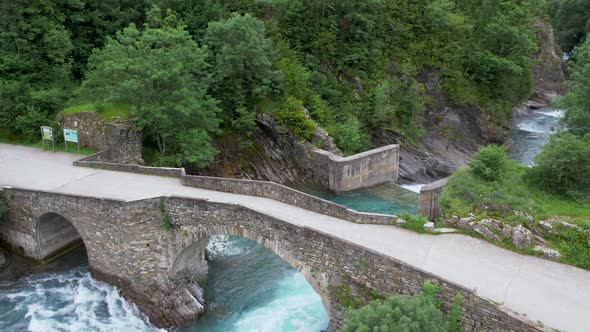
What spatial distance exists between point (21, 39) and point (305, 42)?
20.2 metres

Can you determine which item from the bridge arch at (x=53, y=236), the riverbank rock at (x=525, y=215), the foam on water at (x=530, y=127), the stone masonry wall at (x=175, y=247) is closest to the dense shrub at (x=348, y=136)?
the stone masonry wall at (x=175, y=247)

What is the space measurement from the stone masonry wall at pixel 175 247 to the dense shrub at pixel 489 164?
17.7ft

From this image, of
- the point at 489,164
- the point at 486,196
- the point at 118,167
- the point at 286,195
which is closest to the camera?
the point at 486,196

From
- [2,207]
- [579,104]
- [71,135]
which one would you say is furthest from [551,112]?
[2,207]

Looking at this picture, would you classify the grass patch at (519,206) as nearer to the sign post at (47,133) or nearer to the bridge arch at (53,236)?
the bridge arch at (53,236)

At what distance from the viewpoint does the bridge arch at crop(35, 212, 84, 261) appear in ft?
69.5

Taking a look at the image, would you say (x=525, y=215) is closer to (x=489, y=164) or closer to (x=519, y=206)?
(x=519, y=206)

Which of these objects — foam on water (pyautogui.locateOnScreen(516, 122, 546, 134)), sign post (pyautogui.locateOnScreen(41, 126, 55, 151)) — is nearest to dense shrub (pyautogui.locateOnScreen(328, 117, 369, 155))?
sign post (pyautogui.locateOnScreen(41, 126, 55, 151))

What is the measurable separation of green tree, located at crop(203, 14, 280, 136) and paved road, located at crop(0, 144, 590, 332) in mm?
11017

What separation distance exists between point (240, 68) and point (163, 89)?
6.43 metres

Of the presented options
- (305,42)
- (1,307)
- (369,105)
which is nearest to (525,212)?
(1,307)

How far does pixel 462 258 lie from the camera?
14.4 meters

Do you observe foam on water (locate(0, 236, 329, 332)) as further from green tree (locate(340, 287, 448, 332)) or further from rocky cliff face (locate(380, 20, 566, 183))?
rocky cliff face (locate(380, 20, 566, 183))

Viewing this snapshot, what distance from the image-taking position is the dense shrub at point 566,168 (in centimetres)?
1706
